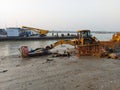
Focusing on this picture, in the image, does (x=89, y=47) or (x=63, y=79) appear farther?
(x=89, y=47)

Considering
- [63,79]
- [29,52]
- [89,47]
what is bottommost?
[63,79]

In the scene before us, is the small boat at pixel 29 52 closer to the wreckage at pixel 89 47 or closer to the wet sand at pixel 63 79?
the wreckage at pixel 89 47

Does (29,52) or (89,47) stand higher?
(89,47)

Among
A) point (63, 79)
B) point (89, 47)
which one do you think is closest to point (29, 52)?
point (89, 47)

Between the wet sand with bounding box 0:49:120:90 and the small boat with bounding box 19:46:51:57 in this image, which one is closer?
the wet sand with bounding box 0:49:120:90

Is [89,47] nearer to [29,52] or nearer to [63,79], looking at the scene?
[29,52]

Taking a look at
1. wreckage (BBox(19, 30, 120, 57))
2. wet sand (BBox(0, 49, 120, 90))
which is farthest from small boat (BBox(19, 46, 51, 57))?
wet sand (BBox(0, 49, 120, 90))

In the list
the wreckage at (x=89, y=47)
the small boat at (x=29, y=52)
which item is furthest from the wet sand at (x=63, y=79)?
the small boat at (x=29, y=52)

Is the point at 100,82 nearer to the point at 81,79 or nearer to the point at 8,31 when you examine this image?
the point at 81,79

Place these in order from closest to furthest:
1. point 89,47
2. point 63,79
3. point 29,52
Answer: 1. point 63,79
2. point 89,47
3. point 29,52

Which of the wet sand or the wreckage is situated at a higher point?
the wreckage

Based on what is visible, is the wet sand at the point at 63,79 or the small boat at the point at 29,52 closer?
the wet sand at the point at 63,79

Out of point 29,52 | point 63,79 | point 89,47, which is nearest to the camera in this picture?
point 63,79

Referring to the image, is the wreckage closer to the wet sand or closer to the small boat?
the small boat
